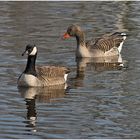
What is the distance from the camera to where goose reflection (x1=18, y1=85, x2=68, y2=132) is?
1897 cm

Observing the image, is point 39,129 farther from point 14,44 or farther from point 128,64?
point 14,44

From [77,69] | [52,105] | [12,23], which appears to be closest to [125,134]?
[52,105]

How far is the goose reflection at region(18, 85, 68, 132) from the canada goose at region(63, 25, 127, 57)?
4609 millimetres

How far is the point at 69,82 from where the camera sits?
2238 centimetres

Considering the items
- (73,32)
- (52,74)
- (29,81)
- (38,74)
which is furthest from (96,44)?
(29,81)

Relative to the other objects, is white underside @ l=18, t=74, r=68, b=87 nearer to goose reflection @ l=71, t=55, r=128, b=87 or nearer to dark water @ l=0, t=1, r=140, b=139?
dark water @ l=0, t=1, r=140, b=139

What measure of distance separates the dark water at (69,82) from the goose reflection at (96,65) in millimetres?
42

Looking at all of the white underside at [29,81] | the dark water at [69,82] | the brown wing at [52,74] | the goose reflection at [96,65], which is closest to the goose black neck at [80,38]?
the dark water at [69,82]

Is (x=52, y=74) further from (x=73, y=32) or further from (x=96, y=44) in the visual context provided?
(x=96, y=44)

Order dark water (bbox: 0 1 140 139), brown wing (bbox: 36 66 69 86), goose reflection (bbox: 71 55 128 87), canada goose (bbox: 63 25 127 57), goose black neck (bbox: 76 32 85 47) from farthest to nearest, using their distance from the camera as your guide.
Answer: goose black neck (bbox: 76 32 85 47) < canada goose (bbox: 63 25 127 57) < goose reflection (bbox: 71 55 128 87) < brown wing (bbox: 36 66 69 86) < dark water (bbox: 0 1 140 139)

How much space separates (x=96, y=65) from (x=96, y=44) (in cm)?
189

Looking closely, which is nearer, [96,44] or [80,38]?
[80,38]

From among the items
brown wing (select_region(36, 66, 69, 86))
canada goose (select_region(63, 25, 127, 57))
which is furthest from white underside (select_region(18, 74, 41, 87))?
canada goose (select_region(63, 25, 127, 57))

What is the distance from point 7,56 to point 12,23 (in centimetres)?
585
